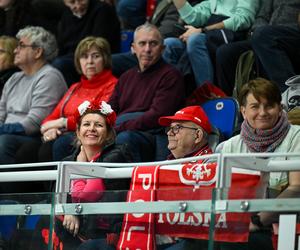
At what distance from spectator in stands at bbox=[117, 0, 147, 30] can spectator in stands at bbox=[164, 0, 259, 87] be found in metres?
1.66

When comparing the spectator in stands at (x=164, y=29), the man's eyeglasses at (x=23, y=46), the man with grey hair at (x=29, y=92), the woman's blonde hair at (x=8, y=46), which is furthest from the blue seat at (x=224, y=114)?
the woman's blonde hair at (x=8, y=46)

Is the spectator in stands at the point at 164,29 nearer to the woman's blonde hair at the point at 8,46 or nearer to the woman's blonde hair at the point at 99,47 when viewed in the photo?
the woman's blonde hair at the point at 99,47

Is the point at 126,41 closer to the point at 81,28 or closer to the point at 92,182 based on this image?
the point at 81,28

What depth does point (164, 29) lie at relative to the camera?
387 inches

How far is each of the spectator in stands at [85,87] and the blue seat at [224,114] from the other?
4.08 feet

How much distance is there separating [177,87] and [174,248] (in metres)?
3.33

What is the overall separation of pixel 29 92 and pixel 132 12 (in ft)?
5.90

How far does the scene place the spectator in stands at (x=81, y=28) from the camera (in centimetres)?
1020

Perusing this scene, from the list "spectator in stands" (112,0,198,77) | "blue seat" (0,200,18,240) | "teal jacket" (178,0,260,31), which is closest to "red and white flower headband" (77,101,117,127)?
"blue seat" (0,200,18,240)

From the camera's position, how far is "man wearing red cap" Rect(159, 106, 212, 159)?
280 inches

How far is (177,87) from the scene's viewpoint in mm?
8617

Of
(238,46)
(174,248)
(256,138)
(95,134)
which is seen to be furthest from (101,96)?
A: (174,248)

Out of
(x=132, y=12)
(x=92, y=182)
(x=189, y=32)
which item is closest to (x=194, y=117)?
(x=92, y=182)

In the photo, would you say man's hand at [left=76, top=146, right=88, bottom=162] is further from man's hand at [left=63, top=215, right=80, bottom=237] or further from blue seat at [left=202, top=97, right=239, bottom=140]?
man's hand at [left=63, top=215, right=80, bottom=237]
